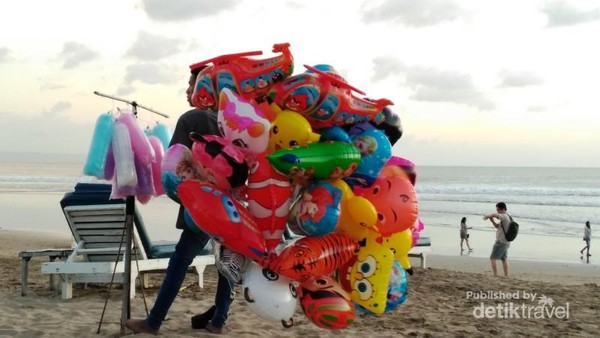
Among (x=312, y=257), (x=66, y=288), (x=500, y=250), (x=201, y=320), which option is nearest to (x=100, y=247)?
(x=66, y=288)

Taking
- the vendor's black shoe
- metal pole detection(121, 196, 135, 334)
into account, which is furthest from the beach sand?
metal pole detection(121, 196, 135, 334)

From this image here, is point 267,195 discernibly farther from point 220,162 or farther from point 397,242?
point 397,242

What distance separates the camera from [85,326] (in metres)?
5.18

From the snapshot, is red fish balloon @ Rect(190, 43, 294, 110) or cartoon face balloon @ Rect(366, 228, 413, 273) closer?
red fish balloon @ Rect(190, 43, 294, 110)

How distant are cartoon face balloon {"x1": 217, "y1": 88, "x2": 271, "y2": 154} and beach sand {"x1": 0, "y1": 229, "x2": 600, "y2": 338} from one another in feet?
6.63

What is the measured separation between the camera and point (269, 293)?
3.25 meters

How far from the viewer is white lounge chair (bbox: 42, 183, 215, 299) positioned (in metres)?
6.14

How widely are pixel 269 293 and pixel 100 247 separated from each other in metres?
3.81

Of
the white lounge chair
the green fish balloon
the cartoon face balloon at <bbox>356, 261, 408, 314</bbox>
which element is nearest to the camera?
the green fish balloon

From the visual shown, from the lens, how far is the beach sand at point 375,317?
520 centimetres

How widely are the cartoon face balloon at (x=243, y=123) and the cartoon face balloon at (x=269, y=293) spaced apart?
67cm

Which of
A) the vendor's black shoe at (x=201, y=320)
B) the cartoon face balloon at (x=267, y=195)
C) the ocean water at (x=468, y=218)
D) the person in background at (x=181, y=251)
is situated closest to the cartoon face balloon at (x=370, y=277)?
the cartoon face balloon at (x=267, y=195)

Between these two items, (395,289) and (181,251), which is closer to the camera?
(395,289)

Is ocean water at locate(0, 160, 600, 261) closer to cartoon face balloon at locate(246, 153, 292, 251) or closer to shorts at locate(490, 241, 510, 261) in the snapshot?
shorts at locate(490, 241, 510, 261)
